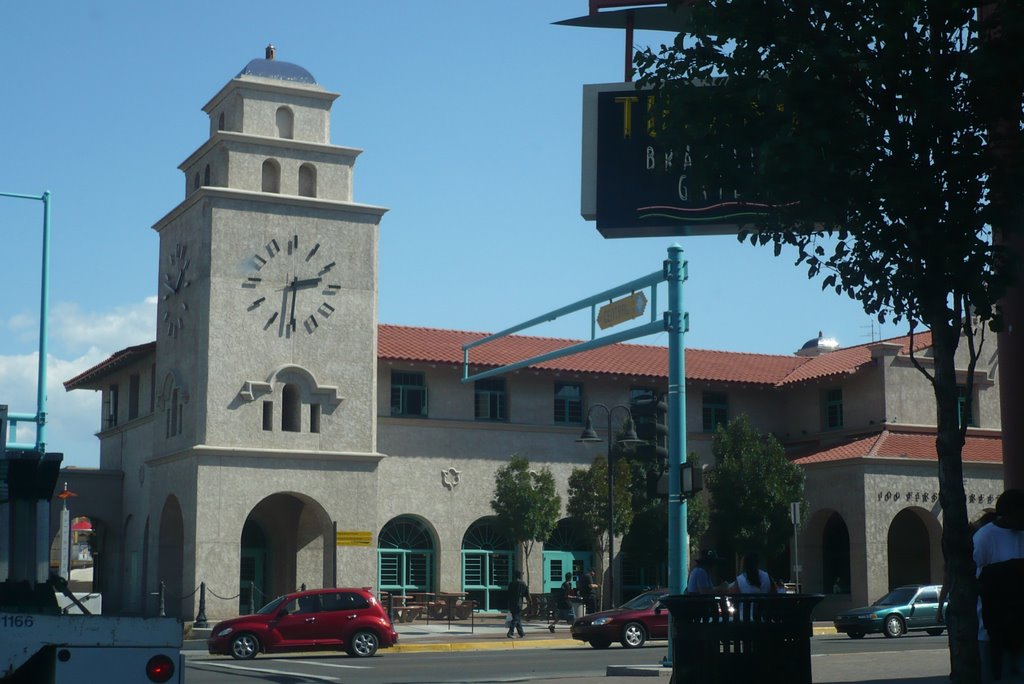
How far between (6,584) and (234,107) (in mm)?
34258

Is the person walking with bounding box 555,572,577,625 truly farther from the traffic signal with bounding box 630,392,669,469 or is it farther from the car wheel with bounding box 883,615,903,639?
the traffic signal with bounding box 630,392,669,469

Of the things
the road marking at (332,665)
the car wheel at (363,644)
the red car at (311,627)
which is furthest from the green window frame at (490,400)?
the road marking at (332,665)

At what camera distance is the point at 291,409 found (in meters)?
40.4

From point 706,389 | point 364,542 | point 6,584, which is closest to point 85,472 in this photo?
point 364,542

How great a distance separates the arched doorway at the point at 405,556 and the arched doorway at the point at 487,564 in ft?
3.95

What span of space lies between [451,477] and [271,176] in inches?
439

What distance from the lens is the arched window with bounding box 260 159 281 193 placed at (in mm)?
40938

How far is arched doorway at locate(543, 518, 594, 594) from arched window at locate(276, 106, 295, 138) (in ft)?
50.3

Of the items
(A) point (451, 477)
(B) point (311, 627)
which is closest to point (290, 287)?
(A) point (451, 477)

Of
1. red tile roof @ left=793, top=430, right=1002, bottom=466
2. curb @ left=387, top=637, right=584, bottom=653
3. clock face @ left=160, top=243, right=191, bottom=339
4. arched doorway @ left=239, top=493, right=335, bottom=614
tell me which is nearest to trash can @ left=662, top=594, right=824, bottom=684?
curb @ left=387, top=637, right=584, bottom=653

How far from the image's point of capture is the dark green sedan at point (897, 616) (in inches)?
1367

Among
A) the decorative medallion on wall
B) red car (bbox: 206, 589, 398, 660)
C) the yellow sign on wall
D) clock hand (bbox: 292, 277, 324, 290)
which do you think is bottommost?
red car (bbox: 206, 589, 398, 660)

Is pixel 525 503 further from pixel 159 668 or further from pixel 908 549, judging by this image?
pixel 159 668

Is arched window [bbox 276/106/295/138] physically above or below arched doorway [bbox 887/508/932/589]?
above
